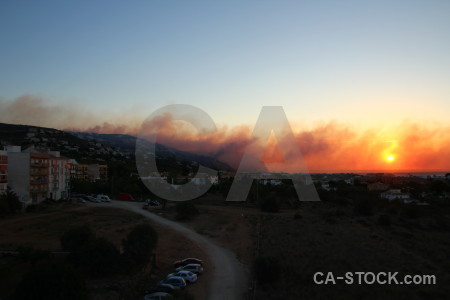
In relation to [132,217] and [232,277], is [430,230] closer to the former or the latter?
[232,277]

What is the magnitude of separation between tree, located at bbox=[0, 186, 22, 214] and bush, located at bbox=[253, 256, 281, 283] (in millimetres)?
27385

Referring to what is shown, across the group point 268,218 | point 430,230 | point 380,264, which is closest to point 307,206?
point 268,218

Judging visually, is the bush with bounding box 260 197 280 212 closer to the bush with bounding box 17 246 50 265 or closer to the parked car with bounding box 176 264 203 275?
the parked car with bounding box 176 264 203 275

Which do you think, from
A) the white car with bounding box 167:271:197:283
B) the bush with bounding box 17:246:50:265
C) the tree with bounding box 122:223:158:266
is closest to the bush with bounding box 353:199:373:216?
the tree with bounding box 122:223:158:266

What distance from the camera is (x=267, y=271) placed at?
49.4 ft

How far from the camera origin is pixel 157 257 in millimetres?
19906

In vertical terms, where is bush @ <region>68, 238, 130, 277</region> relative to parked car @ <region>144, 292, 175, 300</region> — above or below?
above

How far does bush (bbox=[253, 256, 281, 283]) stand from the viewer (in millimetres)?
14961

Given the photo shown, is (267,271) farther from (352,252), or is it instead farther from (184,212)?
(184,212)

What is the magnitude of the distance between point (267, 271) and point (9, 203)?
2909cm

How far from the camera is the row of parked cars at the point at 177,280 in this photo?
13061 mm

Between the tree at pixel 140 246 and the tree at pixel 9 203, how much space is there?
20.3 m

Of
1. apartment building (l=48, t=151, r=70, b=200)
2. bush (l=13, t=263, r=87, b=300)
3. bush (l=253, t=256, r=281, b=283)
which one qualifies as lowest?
bush (l=253, t=256, r=281, b=283)

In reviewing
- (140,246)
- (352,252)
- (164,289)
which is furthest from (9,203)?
(352,252)
